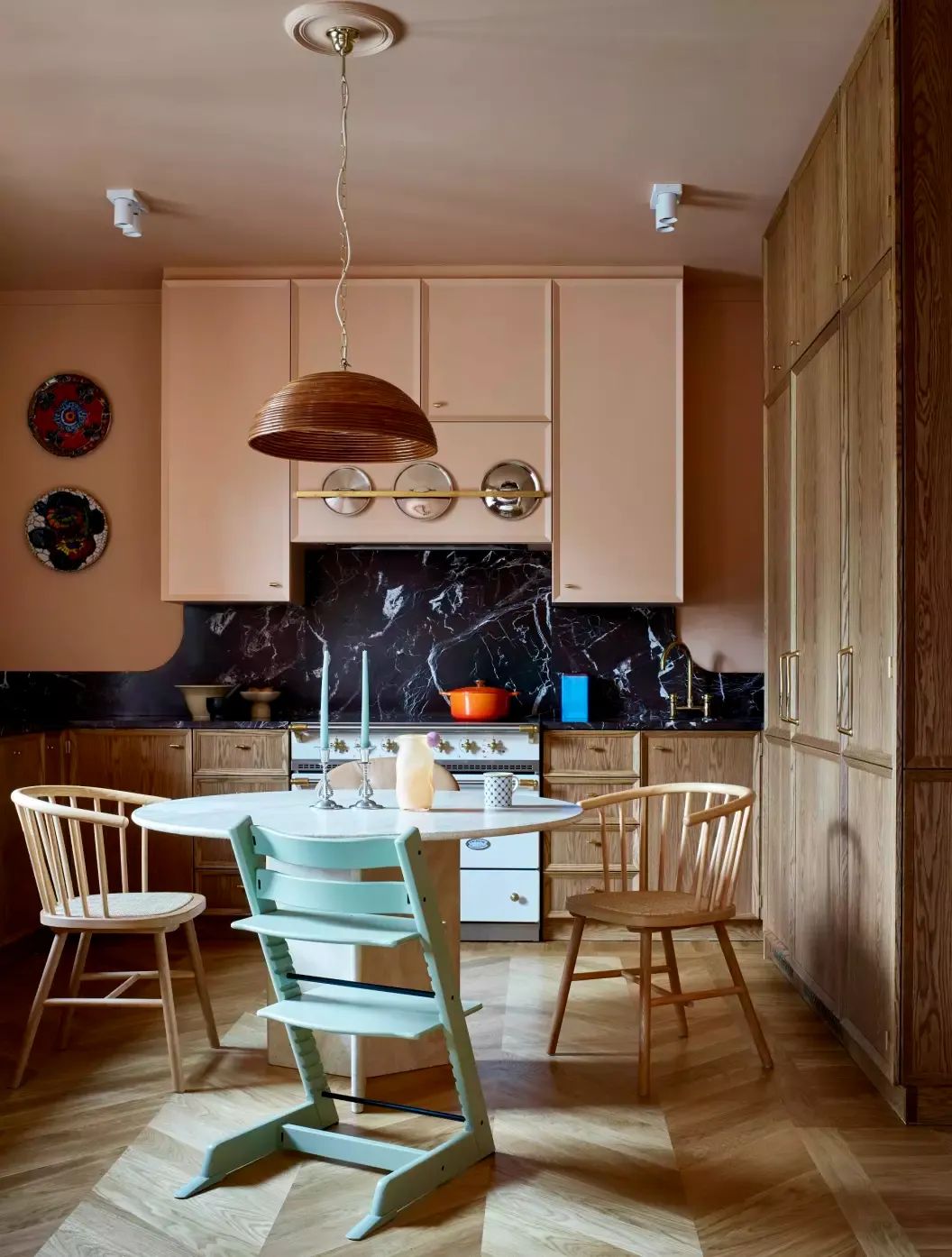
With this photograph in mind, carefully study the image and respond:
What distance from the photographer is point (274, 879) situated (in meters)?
2.51

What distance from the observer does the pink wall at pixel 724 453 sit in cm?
527

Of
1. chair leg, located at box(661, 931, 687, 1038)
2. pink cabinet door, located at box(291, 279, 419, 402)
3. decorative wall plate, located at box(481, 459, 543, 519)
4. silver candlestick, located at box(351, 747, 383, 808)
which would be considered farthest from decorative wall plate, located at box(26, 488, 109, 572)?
chair leg, located at box(661, 931, 687, 1038)

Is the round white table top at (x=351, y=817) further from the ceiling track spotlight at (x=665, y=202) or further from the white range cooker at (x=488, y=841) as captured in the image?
the ceiling track spotlight at (x=665, y=202)

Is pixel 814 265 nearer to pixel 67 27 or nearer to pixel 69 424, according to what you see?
pixel 67 27

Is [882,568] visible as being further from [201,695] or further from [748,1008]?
[201,695]

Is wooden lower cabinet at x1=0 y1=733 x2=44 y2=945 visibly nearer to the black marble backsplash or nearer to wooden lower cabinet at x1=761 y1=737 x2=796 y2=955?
the black marble backsplash

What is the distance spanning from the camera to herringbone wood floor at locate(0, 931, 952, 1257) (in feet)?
7.50

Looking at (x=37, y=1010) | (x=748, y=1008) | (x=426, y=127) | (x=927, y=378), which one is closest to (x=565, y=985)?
(x=748, y=1008)

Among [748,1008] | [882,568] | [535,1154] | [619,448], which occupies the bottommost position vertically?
[535,1154]

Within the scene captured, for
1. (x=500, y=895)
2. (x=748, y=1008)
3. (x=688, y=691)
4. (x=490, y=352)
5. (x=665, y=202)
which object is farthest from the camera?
(x=688, y=691)

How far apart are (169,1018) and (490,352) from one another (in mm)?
2918

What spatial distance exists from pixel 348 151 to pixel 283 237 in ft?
2.82

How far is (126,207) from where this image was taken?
4176mm

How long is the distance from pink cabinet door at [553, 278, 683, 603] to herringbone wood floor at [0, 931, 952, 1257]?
180 cm
